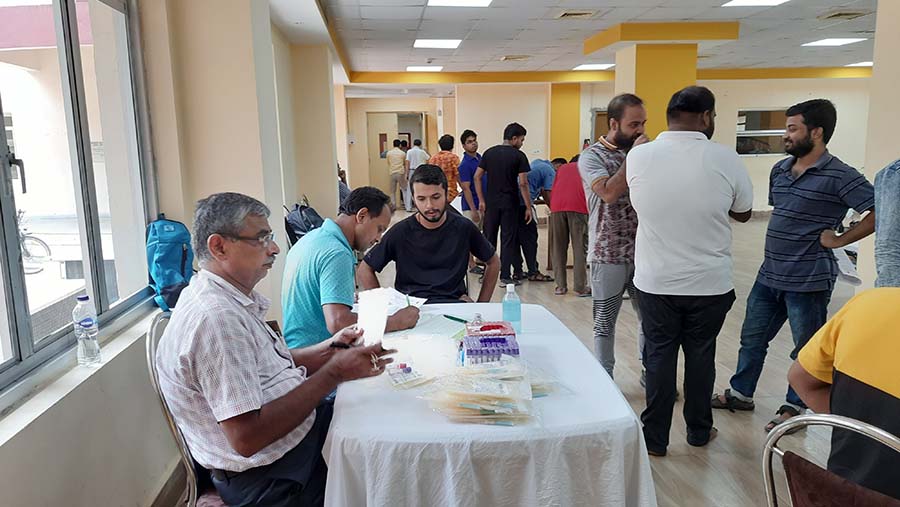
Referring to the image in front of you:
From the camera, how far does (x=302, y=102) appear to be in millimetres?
7246

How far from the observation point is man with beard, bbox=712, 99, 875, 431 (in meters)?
2.70

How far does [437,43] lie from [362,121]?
717 centimetres

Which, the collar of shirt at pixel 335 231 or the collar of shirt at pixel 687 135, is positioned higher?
the collar of shirt at pixel 687 135

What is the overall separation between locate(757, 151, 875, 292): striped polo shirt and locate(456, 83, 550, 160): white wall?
392 inches

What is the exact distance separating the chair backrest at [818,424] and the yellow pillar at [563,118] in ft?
38.8

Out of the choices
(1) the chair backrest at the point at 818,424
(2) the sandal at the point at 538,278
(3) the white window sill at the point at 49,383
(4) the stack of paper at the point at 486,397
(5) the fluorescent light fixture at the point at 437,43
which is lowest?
(2) the sandal at the point at 538,278

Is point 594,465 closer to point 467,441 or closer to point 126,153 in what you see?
point 467,441

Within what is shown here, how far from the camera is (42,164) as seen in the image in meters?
2.19

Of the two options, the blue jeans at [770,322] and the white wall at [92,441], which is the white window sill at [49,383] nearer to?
the white wall at [92,441]

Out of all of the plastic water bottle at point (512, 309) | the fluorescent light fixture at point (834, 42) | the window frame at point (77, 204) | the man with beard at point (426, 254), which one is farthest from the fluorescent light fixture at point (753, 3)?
the window frame at point (77, 204)

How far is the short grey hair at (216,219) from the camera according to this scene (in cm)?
156

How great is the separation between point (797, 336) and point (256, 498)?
254cm

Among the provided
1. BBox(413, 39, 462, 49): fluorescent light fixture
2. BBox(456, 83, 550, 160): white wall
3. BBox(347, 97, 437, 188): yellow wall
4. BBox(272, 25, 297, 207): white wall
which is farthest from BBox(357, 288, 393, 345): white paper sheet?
BBox(347, 97, 437, 188): yellow wall

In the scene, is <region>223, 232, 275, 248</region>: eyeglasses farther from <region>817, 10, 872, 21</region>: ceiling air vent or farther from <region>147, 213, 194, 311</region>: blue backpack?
<region>817, 10, 872, 21</region>: ceiling air vent
